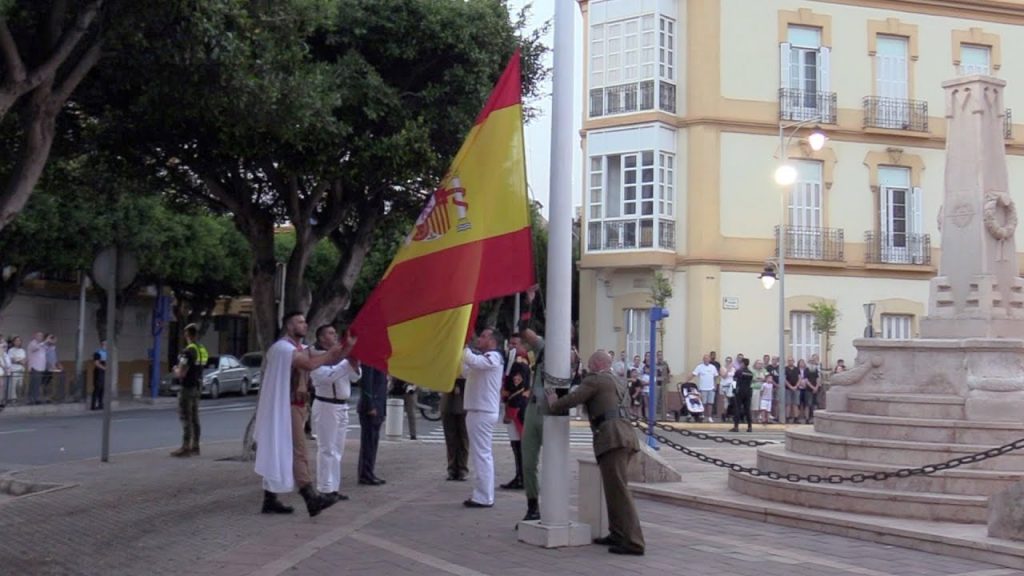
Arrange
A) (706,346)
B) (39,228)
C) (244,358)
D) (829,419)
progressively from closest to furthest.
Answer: (829,419) → (39,228) → (706,346) → (244,358)

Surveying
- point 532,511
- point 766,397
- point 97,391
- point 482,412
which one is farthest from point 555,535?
point 97,391

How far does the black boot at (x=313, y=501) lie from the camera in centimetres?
1073

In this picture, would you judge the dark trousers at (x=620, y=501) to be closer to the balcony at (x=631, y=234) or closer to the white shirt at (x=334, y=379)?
the white shirt at (x=334, y=379)

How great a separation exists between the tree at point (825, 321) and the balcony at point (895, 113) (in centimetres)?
572

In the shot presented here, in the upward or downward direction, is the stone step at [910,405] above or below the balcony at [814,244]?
below

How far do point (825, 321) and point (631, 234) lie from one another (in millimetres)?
6076

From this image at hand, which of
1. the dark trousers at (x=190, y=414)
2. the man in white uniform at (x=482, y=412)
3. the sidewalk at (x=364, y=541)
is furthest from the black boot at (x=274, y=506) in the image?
the dark trousers at (x=190, y=414)

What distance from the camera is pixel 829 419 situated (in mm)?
12867

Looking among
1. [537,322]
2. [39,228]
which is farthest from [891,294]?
[39,228]

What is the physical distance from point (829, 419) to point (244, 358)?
112 ft

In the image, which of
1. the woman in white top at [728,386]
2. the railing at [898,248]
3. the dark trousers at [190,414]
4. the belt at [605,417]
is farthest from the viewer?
the railing at [898,248]

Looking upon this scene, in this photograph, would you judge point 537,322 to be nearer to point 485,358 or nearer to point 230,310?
point 230,310

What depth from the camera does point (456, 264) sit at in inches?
366

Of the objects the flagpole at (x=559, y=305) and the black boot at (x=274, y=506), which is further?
the black boot at (x=274, y=506)
